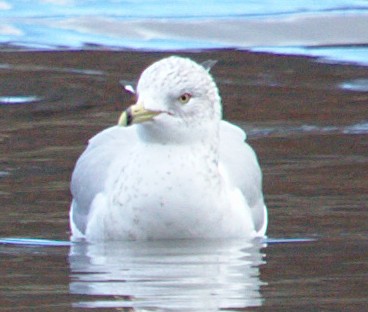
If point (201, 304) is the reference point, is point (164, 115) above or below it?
above

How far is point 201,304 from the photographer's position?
21.8 ft

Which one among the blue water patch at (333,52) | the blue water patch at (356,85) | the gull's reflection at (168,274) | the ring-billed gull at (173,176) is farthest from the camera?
the blue water patch at (333,52)

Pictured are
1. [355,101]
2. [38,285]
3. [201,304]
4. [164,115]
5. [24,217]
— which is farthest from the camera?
[355,101]

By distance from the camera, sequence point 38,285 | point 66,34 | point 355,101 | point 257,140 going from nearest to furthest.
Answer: point 38,285 → point 257,140 → point 355,101 → point 66,34

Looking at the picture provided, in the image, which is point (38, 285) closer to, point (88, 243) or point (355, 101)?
point (88, 243)

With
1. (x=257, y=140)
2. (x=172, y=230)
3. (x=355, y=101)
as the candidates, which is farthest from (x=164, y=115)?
(x=355, y=101)

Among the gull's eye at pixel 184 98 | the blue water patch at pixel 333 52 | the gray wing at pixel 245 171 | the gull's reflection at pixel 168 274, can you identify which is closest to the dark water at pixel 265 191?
the gull's reflection at pixel 168 274

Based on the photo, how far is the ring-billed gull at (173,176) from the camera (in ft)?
26.2

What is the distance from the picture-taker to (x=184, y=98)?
8039 millimetres

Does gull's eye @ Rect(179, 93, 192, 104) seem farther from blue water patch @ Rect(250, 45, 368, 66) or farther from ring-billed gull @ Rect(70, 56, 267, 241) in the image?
blue water patch @ Rect(250, 45, 368, 66)

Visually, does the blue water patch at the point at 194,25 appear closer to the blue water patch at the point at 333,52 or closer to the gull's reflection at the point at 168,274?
the blue water patch at the point at 333,52

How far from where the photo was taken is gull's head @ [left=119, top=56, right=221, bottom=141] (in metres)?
7.84

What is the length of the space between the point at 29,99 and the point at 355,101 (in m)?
2.16

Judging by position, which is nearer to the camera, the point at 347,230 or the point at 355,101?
the point at 347,230
